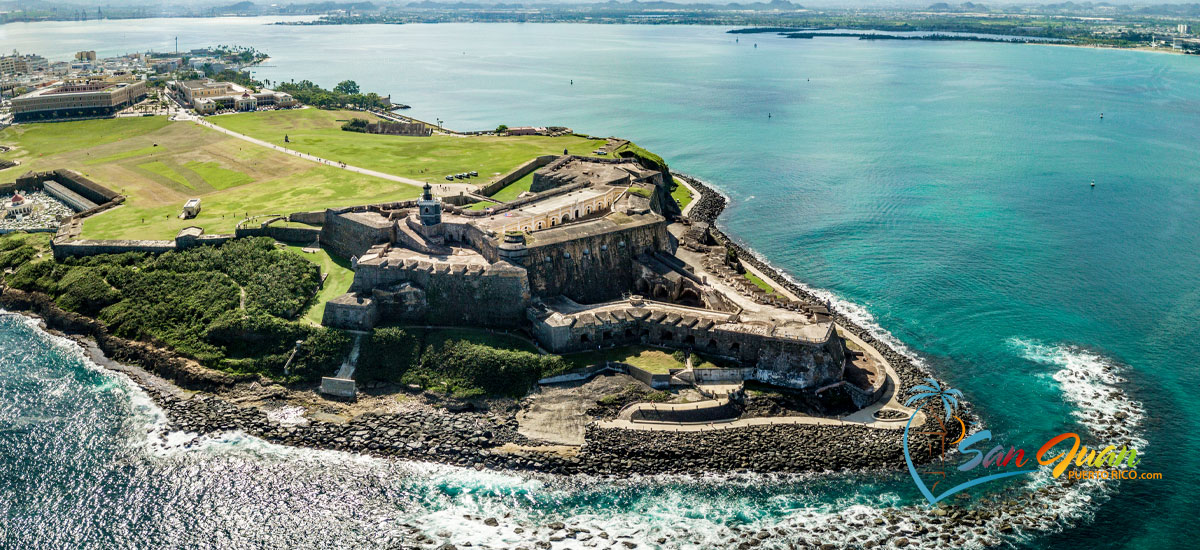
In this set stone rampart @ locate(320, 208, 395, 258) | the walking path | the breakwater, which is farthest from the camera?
the walking path

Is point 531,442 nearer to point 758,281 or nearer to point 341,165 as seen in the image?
point 758,281

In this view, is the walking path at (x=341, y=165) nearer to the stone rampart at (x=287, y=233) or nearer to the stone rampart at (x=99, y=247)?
the stone rampart at (x=287, y=233)

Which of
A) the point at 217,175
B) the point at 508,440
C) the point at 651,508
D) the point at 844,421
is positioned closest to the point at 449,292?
the point at 508,440

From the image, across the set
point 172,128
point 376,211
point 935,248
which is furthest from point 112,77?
point 935,248

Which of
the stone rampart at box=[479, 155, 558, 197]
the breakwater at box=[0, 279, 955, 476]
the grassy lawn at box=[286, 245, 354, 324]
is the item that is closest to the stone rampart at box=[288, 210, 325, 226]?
the grassy lawn at box=[286, 245, 354, 324]

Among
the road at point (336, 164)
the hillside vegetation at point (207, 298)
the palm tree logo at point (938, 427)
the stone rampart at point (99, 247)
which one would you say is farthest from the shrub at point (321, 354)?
the palm tree logo at point (938, 427)

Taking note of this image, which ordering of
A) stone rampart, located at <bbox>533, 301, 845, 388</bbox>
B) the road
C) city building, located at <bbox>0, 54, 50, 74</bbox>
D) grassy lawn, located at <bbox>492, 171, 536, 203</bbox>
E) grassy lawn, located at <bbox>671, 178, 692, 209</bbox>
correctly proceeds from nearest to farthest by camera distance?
stone rampart, located at <bbox>533, 301, 845, 388</bbox>
the road
grassy lawn, located at <bbox>492, 171, 536, 203</bbox>
grassy lawn, located at <bbox>671, 178, 692, 209</bbox>
city building, located at <bbox>0, 54, 50, 74</bbox>

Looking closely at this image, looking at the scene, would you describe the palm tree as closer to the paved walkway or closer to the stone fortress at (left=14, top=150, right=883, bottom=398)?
the paved walkway

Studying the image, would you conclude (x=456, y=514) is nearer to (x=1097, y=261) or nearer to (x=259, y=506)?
(x=259, y=506)
